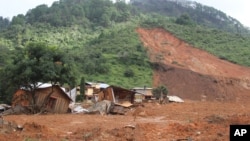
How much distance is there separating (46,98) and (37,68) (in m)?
3.65

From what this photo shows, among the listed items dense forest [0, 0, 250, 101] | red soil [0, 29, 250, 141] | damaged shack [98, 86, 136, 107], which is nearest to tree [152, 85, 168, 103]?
red soil [0, 29, 250, 141]

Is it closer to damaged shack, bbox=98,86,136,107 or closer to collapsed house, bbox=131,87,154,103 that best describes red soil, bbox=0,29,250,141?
damaged shack, bbox=98,86,136,107

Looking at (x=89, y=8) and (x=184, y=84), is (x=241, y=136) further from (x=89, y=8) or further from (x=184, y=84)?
(x=89, y=8)

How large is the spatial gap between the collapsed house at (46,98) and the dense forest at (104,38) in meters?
1.40

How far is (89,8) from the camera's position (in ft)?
379

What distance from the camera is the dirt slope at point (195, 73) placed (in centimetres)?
5628

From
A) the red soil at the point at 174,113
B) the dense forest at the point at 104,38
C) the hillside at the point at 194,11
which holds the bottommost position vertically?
the red soil at the point at 174,113

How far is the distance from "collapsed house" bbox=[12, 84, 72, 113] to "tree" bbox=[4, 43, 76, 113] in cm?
131

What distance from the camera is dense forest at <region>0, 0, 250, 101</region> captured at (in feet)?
199

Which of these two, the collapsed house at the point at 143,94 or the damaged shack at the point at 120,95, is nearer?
the damaged shack at the point at 120,95

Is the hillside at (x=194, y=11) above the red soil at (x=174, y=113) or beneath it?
above

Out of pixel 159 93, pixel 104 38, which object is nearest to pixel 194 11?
pixel 104 38

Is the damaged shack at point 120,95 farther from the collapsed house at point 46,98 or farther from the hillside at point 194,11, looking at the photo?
the hillside at point 194,11

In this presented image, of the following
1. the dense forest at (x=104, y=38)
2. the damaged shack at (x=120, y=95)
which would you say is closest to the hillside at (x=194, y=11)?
the dense forest at (x=104, y=38)
